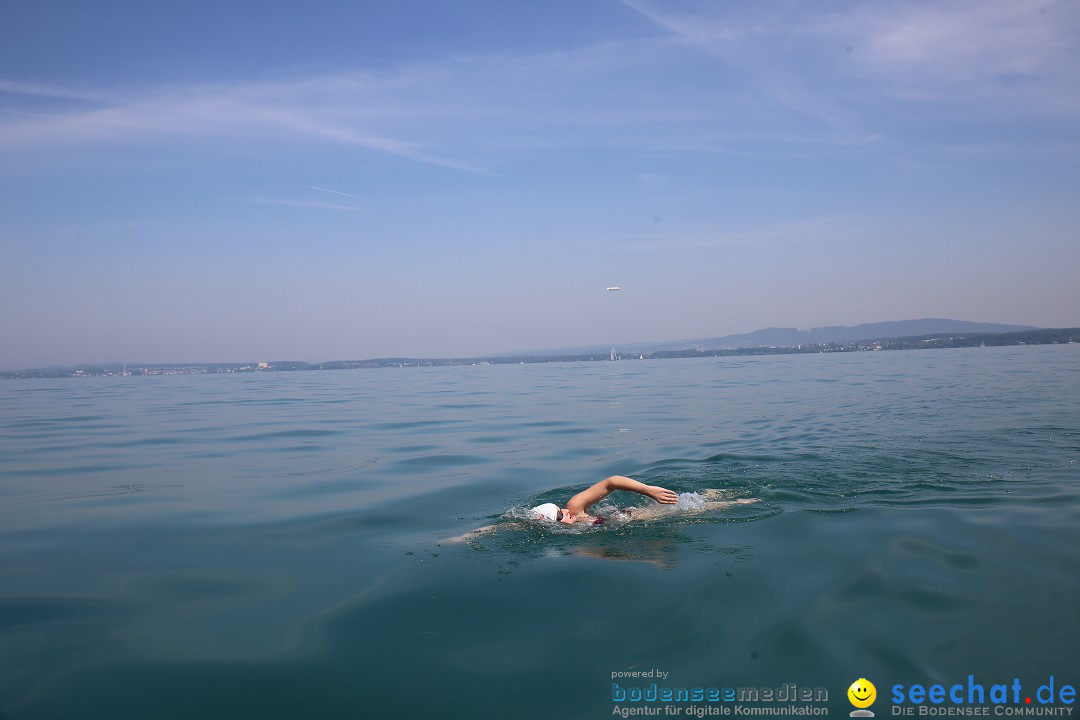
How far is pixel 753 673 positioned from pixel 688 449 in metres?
11.7

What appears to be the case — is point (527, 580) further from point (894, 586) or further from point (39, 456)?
point (39, 456)

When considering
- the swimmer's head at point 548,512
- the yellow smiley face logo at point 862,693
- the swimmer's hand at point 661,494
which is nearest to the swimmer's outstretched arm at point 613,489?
the swimmer's hand at point 661,494

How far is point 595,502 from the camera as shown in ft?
34.3

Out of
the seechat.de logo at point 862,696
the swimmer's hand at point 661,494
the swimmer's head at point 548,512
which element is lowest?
the seechat.de logo at point 862,696

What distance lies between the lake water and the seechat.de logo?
0.09m

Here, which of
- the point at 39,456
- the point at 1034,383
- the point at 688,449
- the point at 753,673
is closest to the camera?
the point at 753,673

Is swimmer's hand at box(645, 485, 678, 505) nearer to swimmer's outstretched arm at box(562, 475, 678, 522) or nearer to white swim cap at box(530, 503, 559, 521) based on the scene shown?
swimmer's outstretched arm at box(562, 475, 678, 522)

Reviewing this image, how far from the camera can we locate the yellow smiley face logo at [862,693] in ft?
16.3

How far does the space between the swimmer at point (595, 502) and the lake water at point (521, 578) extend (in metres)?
0.34

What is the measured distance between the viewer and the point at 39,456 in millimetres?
18062

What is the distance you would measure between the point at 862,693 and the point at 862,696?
0.03 metres

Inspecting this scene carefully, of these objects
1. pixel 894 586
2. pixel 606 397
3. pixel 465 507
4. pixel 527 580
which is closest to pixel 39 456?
pixel 465 507

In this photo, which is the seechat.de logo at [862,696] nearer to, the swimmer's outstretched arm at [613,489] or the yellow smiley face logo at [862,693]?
the yellow smiley face logo at [862,693]

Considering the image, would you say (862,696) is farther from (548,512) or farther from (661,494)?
(548,512)
